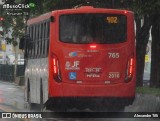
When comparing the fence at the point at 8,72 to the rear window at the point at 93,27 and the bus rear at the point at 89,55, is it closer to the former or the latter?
the bus rear at the point at 89,55

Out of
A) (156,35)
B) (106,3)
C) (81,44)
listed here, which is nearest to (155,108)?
(81,44)

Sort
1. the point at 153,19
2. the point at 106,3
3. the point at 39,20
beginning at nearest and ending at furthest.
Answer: the point at 39,20, the point at 106,3, the point at 153,19

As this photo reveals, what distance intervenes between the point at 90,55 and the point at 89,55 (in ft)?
0.08

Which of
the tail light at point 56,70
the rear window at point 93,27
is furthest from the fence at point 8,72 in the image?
the rear window at point 93,27

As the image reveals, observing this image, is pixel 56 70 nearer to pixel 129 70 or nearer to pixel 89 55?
pixel 89 55

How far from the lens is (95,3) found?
22594 mm

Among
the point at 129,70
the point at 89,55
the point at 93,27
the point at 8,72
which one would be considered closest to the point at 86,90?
the point at 89,55

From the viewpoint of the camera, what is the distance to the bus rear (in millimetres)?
14359

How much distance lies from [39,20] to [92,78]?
2.56m

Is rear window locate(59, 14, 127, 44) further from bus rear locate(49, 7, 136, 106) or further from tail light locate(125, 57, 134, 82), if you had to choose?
tail light locate(125, 57, 134, 82)

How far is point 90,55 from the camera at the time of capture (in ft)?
46.9

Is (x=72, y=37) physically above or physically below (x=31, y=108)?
above

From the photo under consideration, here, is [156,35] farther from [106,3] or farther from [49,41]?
[49,41]

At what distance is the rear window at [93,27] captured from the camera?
14.4 m
